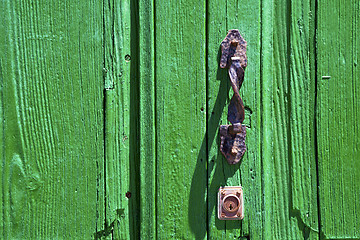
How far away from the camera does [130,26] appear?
4.28 feet

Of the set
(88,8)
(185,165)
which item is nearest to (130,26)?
(88,8)

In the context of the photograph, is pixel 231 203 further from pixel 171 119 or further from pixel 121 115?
pixel 121 115

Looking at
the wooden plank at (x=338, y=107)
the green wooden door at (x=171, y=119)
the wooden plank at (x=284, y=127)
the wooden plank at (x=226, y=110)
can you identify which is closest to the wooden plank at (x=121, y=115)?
the green wooden door at (x=171, y=119)

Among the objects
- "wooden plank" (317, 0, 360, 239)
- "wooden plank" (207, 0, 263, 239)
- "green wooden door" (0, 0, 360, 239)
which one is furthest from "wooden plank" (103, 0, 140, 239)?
"wooden plank" (317, 0, 360, 239)

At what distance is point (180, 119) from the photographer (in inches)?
50.5

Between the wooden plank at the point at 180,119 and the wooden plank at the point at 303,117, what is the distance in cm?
30

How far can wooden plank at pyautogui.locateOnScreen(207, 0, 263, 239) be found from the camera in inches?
50.4

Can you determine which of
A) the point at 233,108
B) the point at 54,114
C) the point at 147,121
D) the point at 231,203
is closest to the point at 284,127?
the point at 233,108

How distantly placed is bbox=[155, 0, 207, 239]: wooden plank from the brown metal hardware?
56 mm

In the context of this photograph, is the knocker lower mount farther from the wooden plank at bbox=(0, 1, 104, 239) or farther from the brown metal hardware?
the wooden plank at bbox=(0, 1, 104, 239)

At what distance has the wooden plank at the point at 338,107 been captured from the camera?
1299 mm

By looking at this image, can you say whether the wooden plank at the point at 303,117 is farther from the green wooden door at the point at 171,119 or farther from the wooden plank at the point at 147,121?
the wooden plank at the point at 147,121

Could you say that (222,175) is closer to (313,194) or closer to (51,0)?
(313,194)

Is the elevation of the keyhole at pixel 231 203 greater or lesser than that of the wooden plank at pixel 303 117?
lesser
